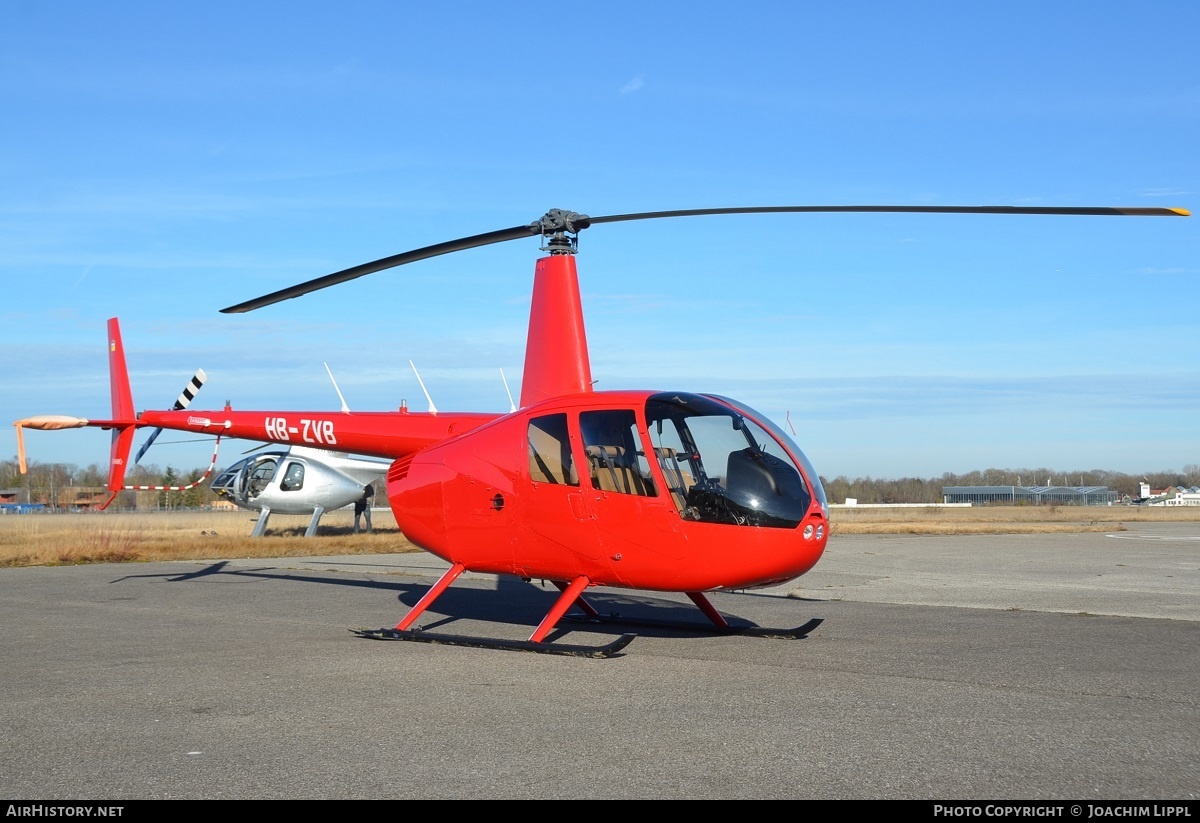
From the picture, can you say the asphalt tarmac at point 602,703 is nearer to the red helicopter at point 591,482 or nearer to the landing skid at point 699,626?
the landing skid at point 699,626

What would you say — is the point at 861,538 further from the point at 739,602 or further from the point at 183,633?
the point at 183,633

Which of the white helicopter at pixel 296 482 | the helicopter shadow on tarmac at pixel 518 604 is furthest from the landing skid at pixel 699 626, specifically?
the white helicopter at pixel 296 482

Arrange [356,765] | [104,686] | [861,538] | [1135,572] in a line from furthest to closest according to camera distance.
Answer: [861,538], [1135,572], [104,686], [356,765]

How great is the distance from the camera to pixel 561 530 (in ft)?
34.7

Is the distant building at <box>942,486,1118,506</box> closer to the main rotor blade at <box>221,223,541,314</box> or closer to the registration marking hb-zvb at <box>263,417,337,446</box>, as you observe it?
the registration marking hb-zvb at <box>263,417,337,446</box>

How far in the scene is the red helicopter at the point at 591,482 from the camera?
9672mm

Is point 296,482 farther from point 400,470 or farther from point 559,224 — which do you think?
point 559,224

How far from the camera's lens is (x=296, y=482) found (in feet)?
105

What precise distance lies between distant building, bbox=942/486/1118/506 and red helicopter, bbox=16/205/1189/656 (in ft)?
456

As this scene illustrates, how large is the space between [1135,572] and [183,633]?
1750 centimetres

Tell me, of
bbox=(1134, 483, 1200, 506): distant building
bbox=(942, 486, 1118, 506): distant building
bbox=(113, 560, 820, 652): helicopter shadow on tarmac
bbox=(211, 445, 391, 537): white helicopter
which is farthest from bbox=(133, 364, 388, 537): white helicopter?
bbox=(1134, 483, 1200, 506): distant building

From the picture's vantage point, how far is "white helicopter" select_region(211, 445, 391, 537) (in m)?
32.2

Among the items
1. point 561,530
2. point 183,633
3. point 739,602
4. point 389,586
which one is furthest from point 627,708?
point 389,586

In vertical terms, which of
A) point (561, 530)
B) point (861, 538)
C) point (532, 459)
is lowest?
point (861, 538)
